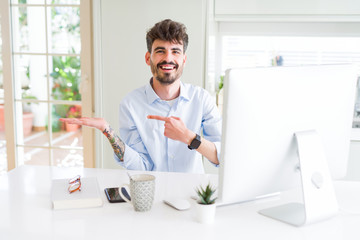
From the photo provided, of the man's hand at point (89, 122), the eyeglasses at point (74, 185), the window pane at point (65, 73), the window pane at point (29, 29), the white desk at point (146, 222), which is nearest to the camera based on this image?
the white desk at point (146, 222)

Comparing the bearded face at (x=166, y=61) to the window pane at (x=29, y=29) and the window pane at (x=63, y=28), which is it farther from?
the window pane at (x=29, y=29)

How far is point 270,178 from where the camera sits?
48.9 inches

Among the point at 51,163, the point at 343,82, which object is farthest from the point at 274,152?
the point at 51,163

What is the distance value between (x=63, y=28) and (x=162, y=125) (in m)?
1.65

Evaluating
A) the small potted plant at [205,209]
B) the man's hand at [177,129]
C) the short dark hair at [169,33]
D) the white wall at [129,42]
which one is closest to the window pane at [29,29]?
the white wall at [129,42]

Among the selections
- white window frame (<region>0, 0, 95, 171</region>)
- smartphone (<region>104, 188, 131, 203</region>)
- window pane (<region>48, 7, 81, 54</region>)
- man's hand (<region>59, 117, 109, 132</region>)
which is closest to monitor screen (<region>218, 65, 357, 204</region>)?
smartphone (<region>104, 188, 131, 203</region>)

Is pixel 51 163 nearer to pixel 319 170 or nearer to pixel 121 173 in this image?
pixel 121 173

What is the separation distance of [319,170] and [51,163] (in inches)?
102

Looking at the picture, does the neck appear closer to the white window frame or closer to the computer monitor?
the computer monitor

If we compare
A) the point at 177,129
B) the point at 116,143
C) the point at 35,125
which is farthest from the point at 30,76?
→ the point at 35,125

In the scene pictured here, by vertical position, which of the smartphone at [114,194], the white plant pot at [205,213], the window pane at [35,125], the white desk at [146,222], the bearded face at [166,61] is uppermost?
the bearded face at [166,61]

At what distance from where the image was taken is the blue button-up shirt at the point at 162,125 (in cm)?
196

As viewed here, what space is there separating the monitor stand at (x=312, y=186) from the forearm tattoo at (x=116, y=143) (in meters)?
0.68

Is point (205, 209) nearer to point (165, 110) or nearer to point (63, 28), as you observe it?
point (165, 110)
